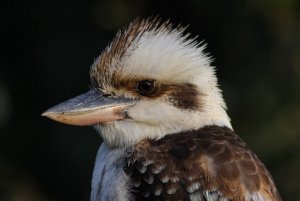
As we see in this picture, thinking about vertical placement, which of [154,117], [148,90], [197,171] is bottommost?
[197,171]

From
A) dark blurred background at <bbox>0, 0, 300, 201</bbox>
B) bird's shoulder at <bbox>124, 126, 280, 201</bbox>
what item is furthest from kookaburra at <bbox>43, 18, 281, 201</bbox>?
dark blurred background at <bbox>0, 0, 300, 201</bbox>

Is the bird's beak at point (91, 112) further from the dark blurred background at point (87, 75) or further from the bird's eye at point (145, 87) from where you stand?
the dark blurred background at point (87, 75)

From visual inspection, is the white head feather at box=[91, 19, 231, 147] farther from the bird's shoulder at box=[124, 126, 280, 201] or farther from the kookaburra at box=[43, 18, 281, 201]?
the bird's shoulder at box=[124, 126, 280, 201]

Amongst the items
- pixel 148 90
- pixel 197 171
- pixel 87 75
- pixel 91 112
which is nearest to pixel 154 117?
pixel 148 90

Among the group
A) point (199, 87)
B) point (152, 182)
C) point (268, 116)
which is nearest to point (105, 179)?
point (152, 182)

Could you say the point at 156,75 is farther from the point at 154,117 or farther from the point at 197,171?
the point at 197,171

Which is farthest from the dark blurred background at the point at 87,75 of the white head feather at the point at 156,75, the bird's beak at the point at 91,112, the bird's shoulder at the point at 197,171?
the bird's shoulder at the point at 197,171
